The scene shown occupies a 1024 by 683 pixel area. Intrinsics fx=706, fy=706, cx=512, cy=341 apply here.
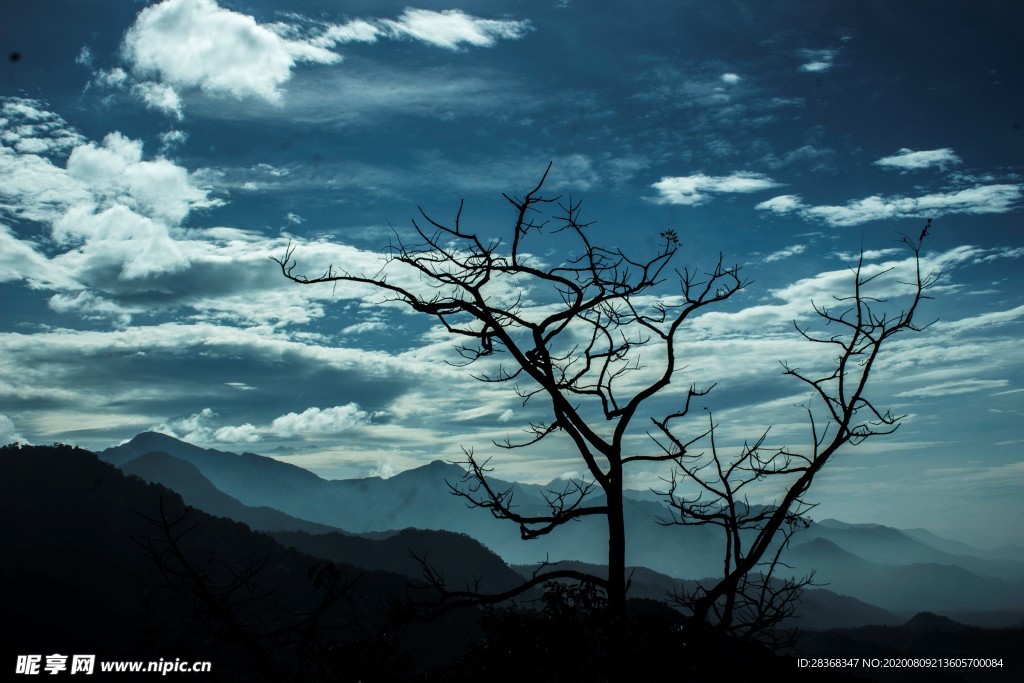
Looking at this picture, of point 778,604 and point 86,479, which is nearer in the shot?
point 778,604

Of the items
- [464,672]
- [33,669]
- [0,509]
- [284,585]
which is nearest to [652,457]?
[464,672]

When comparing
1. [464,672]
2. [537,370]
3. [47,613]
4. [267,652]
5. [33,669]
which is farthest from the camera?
[47,613]

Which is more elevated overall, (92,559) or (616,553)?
(616,553)

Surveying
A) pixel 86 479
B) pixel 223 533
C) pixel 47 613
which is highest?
pixel 86 479

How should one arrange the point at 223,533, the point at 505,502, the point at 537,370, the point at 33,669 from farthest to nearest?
the point at 223,533 < the point at 33,669 < the point at 505,502 < the point at 537,370

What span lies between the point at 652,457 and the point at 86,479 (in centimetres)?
22169

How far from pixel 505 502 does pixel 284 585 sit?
167704 millimetres

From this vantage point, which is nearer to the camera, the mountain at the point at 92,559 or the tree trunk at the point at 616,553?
the tree trunk at the point at 616,553

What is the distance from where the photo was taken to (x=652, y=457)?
22.4 ft

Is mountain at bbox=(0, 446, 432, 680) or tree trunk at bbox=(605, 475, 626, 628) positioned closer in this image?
tree trunk at bbox=(605, 475, 626, 628)

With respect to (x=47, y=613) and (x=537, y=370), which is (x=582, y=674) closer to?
(x=537, y=370)

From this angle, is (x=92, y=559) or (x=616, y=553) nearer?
(x=616, y=553)

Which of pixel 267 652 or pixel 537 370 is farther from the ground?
pixel 537 370

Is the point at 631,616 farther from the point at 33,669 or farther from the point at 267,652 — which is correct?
the point at 33,669
